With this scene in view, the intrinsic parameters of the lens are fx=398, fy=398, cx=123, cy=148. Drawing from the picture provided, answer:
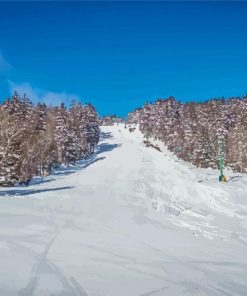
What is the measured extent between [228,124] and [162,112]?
126 ft

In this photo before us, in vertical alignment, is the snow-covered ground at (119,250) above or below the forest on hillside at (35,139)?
below

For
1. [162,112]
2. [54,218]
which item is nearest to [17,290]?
[54,218]

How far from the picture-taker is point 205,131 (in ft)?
296

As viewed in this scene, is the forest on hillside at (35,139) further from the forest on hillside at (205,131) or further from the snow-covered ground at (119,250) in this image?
the forest on hillside at (205,131)

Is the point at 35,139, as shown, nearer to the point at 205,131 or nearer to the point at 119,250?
the point at 119,250

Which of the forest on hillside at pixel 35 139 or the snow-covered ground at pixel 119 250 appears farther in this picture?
the forest on hillside at pixel 35 139

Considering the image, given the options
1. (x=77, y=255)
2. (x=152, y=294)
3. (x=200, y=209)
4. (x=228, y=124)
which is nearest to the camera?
(x=152, y=294)

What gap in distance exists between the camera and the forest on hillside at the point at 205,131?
80.9m

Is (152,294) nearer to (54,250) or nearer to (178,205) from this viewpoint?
(54,250)

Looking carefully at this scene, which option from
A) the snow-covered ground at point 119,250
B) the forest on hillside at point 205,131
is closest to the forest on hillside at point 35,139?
the snow-covered ground at point 119,250

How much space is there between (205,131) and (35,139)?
166 feet

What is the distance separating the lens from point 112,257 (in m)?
12.0

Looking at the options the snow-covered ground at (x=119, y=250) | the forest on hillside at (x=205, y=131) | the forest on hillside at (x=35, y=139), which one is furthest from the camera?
the forest on hillside at (x=205, y=131)

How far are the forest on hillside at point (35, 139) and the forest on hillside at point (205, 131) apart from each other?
24033 millimetres
